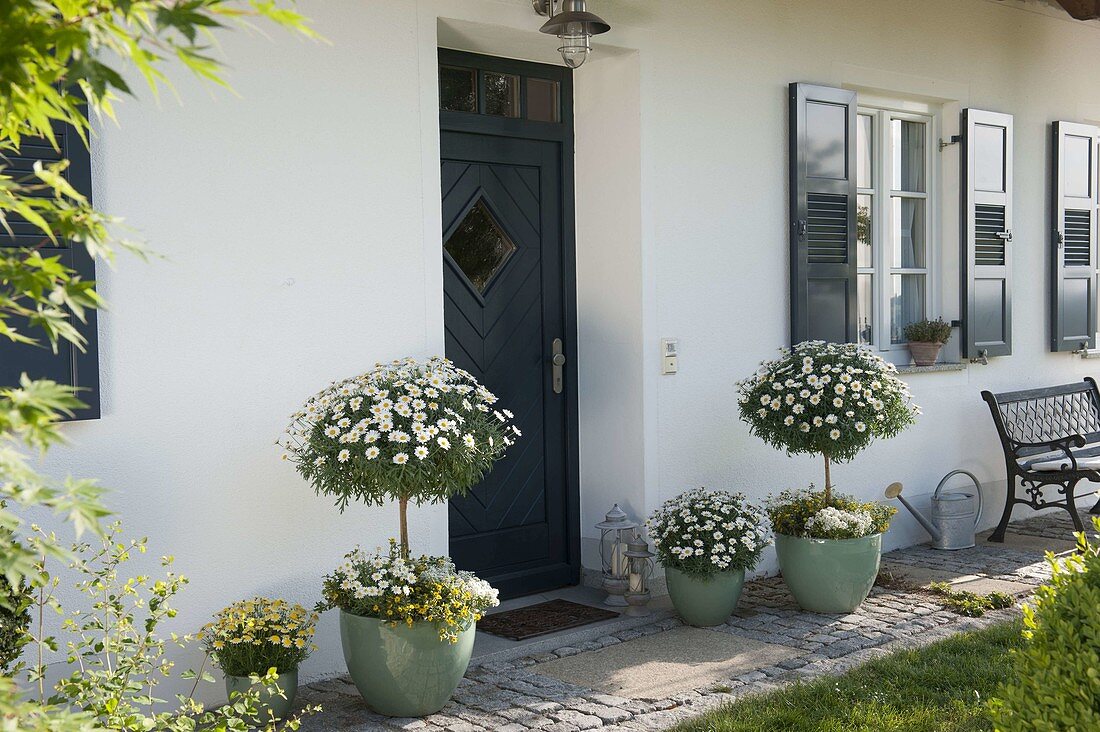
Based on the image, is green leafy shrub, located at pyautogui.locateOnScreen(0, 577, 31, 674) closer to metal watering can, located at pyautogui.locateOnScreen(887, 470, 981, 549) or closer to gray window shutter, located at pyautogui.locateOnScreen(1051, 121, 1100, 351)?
metal watering can, located at pyautogui.locateOnScreen(887, 470, 981, 549)

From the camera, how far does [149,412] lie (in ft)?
13.4

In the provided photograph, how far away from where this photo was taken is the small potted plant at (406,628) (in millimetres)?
3934

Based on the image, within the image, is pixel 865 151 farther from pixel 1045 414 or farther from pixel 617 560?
pixel 617 560

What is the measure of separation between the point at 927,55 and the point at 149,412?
17.0ft

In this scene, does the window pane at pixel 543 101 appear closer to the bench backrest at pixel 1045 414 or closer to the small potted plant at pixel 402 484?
the small potted plant at pixel 402 484

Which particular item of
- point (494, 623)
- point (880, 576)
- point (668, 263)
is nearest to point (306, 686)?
point (494, 623)

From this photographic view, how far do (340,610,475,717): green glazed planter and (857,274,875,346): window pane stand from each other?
385 centimetres

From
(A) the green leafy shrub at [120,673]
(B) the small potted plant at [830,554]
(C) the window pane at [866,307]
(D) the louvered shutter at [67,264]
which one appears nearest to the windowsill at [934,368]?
A: (C) the window pane at [866,307]

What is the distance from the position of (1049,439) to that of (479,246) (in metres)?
4.21

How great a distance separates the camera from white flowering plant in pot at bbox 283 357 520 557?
3822 millimetres

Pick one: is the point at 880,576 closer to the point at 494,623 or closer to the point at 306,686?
the point at 494,623

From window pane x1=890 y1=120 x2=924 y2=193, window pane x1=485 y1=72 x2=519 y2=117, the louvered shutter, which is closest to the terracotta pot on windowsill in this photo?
window pane x1=890 y1=120 x2=924 y2=193

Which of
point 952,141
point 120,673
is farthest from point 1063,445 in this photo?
point 120,673

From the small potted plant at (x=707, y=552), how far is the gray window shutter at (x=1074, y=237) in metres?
3.88
